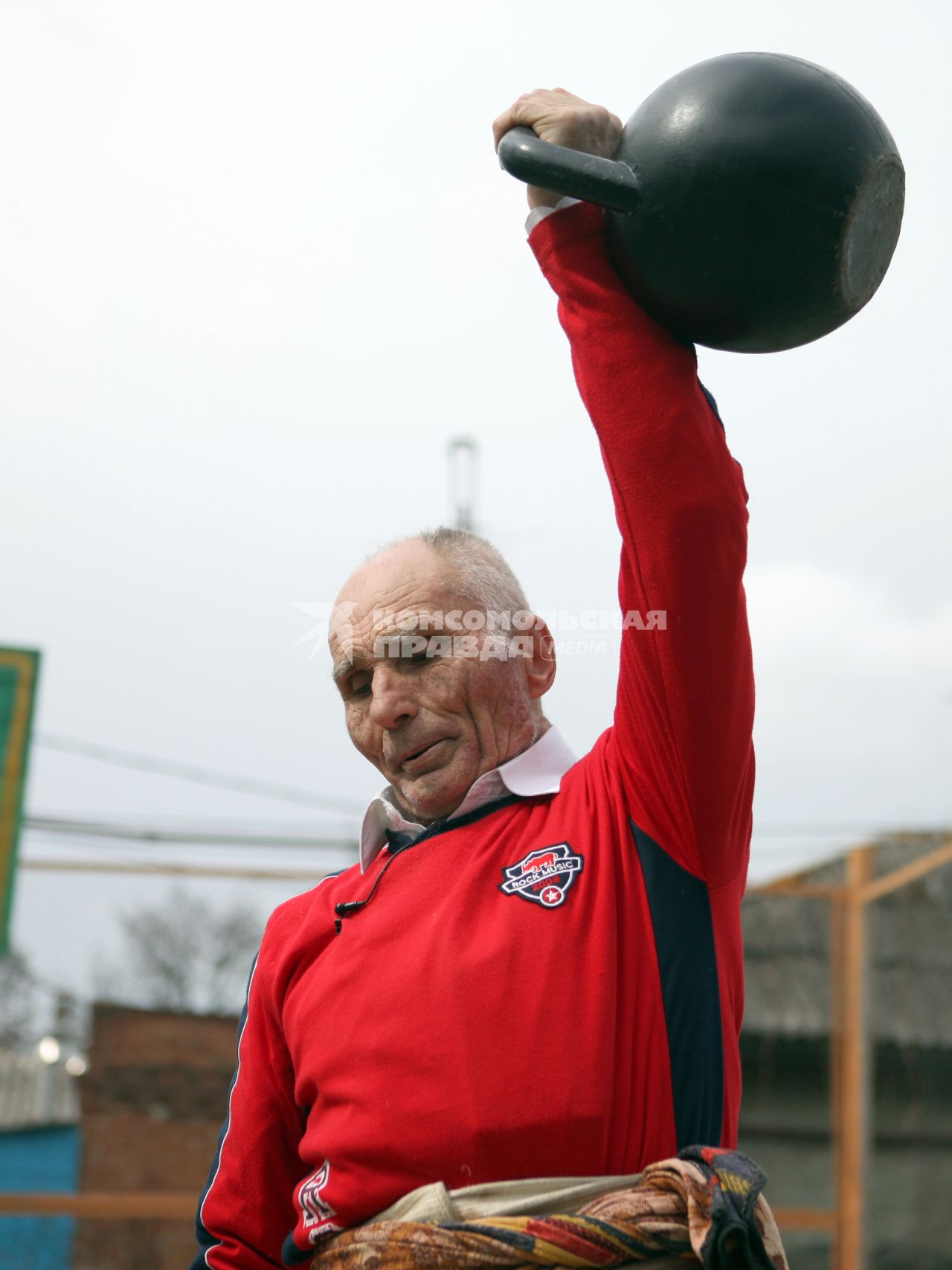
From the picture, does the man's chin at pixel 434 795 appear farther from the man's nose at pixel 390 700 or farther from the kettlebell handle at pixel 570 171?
the kettlebell handle at pixel 570 171

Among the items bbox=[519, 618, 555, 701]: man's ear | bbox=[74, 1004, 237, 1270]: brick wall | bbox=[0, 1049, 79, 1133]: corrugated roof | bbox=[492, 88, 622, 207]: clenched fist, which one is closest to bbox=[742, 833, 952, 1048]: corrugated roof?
bbox=[74, 1004, 237, 1270]: brick wall

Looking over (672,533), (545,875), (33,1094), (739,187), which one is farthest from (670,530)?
(33,1094)

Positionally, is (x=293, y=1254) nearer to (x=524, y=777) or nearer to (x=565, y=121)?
(x=524, y=777)

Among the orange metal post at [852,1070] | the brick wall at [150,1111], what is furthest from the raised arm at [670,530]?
the orange metal post at [852,1070]

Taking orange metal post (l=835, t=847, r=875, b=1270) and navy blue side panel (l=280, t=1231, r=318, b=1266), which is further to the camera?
orange metal post (l=835, t=847, r=875, b=1270)

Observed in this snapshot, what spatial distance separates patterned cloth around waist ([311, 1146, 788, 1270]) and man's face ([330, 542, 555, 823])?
70cm

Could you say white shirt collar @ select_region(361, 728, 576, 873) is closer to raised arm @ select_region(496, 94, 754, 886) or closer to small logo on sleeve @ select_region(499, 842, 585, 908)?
small logo on sleeve @ select_region(499, 842, 585, 908)

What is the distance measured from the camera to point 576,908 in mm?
1900

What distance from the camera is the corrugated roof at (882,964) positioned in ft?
20.3

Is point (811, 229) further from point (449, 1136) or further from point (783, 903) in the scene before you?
point (783, 903)

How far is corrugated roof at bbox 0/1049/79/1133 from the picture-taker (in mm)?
5852

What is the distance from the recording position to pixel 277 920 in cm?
236

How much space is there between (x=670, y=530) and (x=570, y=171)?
467mm

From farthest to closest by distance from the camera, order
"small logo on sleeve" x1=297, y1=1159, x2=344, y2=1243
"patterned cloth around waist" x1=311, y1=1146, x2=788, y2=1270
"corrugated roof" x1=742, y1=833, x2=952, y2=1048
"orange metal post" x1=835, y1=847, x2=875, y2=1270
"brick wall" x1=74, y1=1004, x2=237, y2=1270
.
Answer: "corrugated roof" x1=742, y1=833, x2=952, y2=1048, "orange metal post" x1=835, y1=847, x2=875, y2=1270, "brick wall" x1=74, y1=1004, x2=237, y2=1270, "small logo on sleeve" x1=297, y1=1159, x2=344, y2=1243, "patterned cloth around waist" x1=311, y1=1146, x2=788, y2=1270
